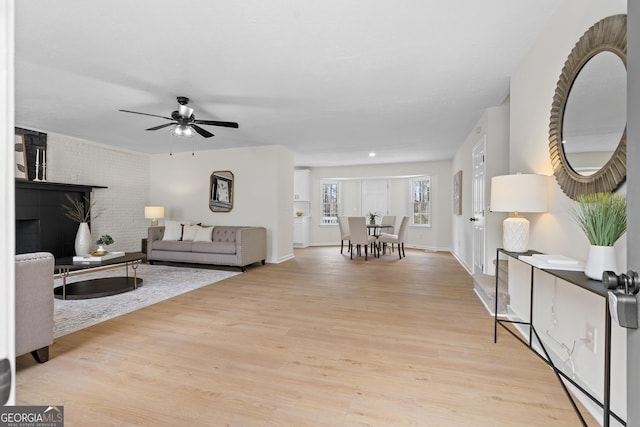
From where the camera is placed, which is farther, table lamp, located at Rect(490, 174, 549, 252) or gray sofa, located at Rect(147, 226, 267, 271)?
gray sofa, located at Rect(147, 226, 267, 271)

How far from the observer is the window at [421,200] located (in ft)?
27.4

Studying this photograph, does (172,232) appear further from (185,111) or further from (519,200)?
(519,200)

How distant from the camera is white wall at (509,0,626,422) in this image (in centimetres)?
153

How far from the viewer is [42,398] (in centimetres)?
A: 166

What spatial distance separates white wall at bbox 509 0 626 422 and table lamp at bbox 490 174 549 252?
101 millimetres

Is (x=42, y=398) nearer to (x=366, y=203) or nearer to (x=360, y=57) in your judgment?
(x=360, y=57)

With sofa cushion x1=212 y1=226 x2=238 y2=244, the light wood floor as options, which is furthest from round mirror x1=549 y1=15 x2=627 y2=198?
sofa cushion x1=212 y1=226 x2=238 y2=244

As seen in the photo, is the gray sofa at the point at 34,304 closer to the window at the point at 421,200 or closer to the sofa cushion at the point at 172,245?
the sofa cushion at the point at 172,245

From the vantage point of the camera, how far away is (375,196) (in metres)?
9.15

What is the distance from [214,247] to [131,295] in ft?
5.89

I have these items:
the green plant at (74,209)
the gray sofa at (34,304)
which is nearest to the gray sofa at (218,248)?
the green plant at (74,209)

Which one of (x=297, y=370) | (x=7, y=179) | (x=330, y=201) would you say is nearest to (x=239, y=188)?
(x=330, y=201)

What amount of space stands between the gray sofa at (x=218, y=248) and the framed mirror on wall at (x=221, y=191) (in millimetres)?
857

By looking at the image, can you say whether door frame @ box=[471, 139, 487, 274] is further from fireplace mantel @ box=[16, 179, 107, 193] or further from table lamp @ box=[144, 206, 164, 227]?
fireplace mantel @ box=[16, 179, 107, 193]
